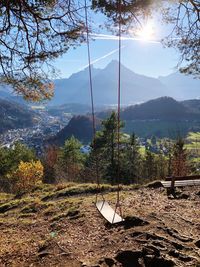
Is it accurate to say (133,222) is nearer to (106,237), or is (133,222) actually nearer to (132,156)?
(106,237)

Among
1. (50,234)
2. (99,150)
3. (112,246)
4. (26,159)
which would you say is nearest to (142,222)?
(112,246)

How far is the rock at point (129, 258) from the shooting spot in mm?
4601

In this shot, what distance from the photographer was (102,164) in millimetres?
35188

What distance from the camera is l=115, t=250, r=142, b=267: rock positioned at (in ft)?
15.1

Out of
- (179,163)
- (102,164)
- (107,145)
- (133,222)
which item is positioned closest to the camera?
(133,222)

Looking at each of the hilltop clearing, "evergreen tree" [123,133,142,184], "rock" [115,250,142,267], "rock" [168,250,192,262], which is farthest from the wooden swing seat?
"evergreen tree" [123,133,142,184]

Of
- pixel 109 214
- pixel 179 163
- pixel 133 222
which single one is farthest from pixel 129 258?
pixel 179 163

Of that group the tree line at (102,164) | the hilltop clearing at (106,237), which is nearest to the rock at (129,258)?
the hilltop clearing at (106,237)

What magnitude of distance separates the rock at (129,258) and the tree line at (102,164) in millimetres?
19562

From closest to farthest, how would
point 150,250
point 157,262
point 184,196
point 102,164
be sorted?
point 157,262, point 150,250, point 184,196, point 102,164

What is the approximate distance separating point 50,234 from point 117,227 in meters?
1.62

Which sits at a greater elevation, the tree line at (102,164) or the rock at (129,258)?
the rock at (129,258)

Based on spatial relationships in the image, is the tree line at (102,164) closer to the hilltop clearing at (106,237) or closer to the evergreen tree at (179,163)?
the evergreen tree at (179,163)

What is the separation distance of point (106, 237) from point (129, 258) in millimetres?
1244
